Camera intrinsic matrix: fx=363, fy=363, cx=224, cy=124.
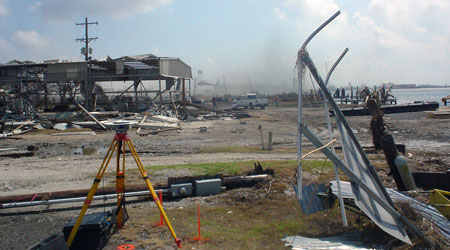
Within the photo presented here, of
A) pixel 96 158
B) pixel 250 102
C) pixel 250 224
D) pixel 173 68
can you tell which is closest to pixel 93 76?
pixel 173 68

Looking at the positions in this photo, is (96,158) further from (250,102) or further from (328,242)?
(250,102)

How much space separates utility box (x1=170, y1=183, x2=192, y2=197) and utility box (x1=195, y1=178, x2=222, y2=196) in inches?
9.7

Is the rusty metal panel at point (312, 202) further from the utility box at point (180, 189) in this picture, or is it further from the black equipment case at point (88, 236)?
the black equipment case at point (88, 236)

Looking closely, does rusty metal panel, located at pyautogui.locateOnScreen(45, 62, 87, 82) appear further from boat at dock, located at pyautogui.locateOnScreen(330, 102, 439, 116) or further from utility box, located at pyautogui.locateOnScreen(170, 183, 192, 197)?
utility box, located at pyautogui.locateOnScreen(170, 183, 192, 197)

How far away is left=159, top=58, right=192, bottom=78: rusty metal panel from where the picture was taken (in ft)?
116

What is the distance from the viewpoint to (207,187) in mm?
8914

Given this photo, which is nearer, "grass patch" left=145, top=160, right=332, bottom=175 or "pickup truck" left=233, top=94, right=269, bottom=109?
"grass patch" left=145, top=160, right=332, bottom=175

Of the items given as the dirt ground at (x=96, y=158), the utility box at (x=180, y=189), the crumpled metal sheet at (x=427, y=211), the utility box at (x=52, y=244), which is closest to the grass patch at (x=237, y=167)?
the dirt ground at (x=96, y=158)

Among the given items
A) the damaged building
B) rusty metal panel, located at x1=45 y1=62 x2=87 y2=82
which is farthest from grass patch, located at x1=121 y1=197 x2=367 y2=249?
rusty metal panel, located at x1=45 y1=62 x2=87 y2=82

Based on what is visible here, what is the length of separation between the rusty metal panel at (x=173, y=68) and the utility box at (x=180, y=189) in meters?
27.4

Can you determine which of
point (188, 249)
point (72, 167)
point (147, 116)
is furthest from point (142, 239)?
point (147, 116)

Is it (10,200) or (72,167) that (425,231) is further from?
(72,167)

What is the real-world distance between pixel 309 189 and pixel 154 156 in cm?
1018

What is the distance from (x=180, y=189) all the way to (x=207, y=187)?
688 millimetres
